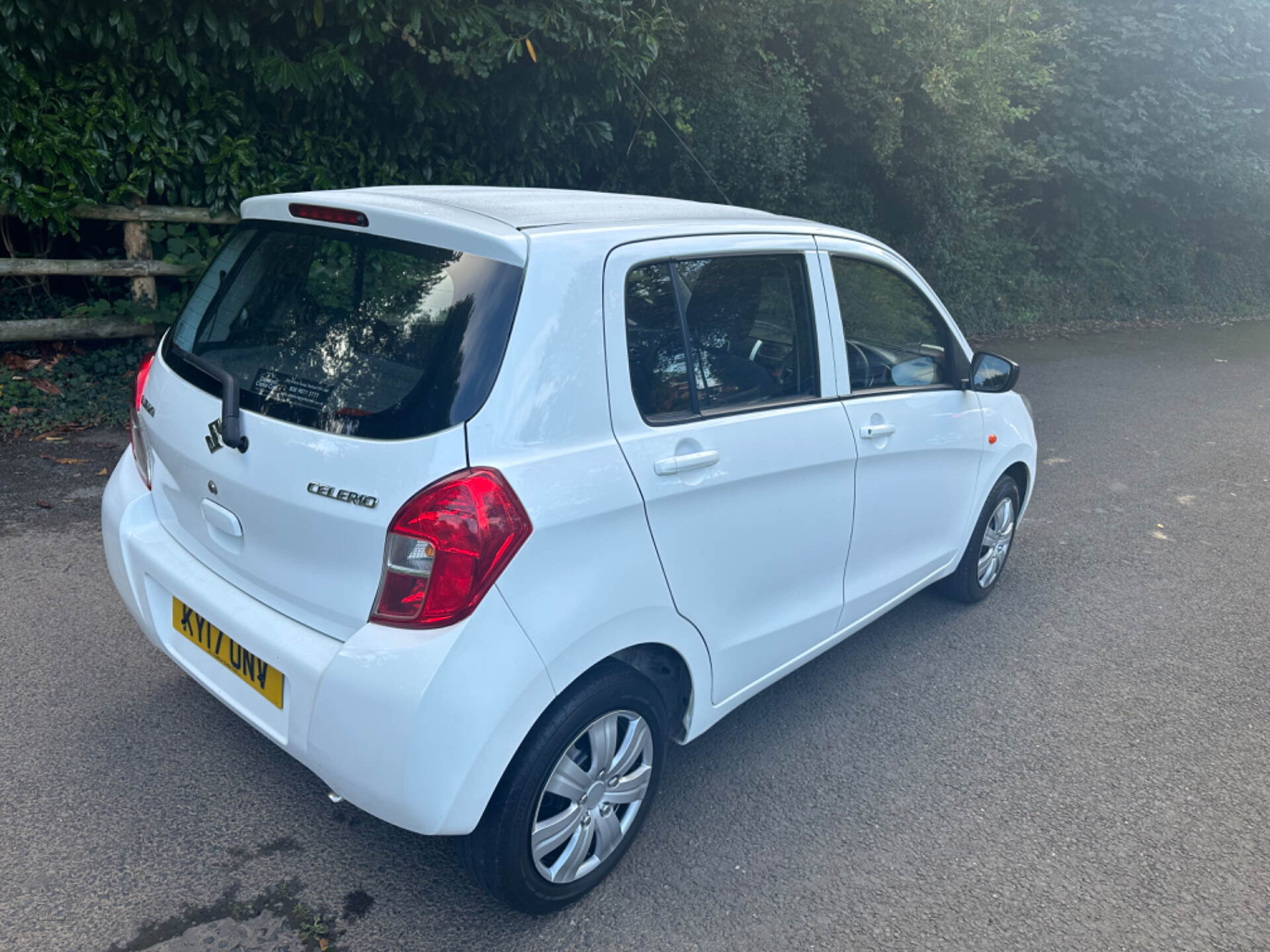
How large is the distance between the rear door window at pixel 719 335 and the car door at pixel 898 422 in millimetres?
198

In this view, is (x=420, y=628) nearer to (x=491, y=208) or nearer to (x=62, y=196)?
(x=491, y=208)

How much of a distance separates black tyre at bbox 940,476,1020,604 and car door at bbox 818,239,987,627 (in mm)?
229

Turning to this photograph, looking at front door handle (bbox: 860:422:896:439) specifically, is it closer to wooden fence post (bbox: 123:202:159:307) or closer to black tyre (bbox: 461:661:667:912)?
black tyre (bbox: 461:661:667:912)

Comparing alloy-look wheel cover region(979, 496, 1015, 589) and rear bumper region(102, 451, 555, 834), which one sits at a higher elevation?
rear bumper region(102, 451, 555, 834)

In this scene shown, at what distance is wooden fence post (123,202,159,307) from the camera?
22.3ft

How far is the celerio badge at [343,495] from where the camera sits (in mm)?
2236

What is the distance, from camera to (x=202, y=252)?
7.05 metres

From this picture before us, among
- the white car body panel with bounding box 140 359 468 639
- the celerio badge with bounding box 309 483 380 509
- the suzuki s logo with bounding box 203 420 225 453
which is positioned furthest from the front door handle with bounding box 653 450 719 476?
the suzuki s logo with bounding box 203 420 225 453

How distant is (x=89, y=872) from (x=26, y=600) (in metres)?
1.84

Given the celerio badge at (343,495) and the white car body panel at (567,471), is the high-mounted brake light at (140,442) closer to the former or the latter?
the celerio badge at (343,495)

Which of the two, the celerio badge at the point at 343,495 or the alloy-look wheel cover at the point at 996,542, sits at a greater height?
the celerio badge at the point at 343,495

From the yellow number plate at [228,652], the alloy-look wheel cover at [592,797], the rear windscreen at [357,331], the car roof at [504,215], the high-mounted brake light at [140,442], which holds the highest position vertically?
the car roof at [504,215]

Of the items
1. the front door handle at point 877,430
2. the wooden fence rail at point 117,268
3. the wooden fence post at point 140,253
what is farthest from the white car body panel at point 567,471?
the wooden fence post at point 140,253

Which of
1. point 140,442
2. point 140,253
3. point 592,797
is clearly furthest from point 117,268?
point 592,797
